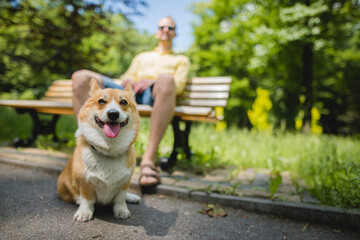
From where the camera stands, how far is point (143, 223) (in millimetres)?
1719

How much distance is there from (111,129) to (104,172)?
315mm

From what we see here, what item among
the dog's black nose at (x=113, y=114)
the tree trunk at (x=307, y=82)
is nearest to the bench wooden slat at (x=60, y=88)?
the dog's black nose at (x=113, y=114)

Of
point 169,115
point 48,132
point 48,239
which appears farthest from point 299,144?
point 48,132

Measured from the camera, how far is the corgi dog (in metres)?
1.60

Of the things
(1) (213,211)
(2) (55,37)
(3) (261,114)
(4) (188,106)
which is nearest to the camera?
(1) (213,211)

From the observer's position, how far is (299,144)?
3.95 metres

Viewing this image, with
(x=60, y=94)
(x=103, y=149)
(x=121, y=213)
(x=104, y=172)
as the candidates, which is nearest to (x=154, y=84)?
(x=103, y=149)

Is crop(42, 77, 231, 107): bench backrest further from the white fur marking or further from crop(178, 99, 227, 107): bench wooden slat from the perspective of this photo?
the white fur marking

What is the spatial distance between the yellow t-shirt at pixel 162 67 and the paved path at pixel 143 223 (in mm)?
1538

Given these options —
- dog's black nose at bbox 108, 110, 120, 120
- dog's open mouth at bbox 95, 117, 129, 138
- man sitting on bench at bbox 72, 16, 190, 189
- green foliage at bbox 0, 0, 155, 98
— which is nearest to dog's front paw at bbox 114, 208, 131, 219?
man sitting on bench at bbox 72, 16, 190, 189

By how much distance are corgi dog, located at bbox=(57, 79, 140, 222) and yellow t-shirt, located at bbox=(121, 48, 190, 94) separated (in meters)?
1.29

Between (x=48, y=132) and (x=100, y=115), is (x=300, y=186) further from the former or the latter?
(x=48, y=132)

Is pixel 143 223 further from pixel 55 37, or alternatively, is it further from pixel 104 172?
pixel 55 37

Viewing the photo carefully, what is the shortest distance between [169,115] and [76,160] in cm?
109
